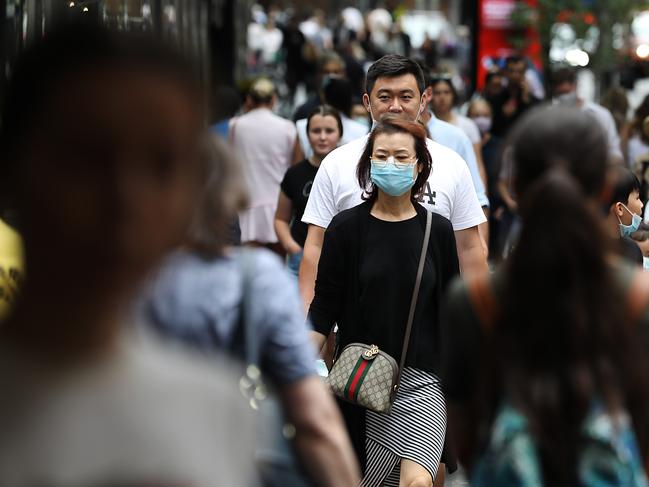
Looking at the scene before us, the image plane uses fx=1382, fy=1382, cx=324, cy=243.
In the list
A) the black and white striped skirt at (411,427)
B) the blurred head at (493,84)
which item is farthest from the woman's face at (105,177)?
the blurred head at (493,84)

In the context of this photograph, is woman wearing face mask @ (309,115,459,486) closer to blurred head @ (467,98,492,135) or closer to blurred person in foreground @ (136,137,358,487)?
blurred person in foreground @ (136,137,358,487)

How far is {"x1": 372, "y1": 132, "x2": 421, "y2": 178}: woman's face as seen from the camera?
591cm

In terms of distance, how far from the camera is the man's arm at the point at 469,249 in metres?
6.28

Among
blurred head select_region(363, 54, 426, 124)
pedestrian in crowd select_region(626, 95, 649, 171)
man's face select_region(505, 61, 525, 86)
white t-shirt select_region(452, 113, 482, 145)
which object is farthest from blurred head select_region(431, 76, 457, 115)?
blurred head select_region(363, 54, 426, 124)

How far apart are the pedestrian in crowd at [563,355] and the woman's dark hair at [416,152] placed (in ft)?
9.97

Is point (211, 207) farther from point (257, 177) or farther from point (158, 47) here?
point (257, 177)

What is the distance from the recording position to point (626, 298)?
2.87 meters

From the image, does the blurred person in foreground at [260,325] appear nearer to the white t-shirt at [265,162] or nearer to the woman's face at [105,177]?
the woman's face at [105,177]

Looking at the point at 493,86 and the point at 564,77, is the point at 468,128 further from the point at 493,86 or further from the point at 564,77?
the point at 493,86

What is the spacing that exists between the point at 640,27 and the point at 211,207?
26.5 metres

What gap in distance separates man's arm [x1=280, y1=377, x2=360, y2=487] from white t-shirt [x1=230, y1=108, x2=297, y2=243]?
7.93 m

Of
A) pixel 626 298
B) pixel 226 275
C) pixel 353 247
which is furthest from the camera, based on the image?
pixel 353 247

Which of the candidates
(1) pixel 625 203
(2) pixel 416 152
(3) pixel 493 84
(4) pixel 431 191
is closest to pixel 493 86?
(3) pixel 493 84

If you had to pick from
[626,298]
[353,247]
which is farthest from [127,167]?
[353,247]
